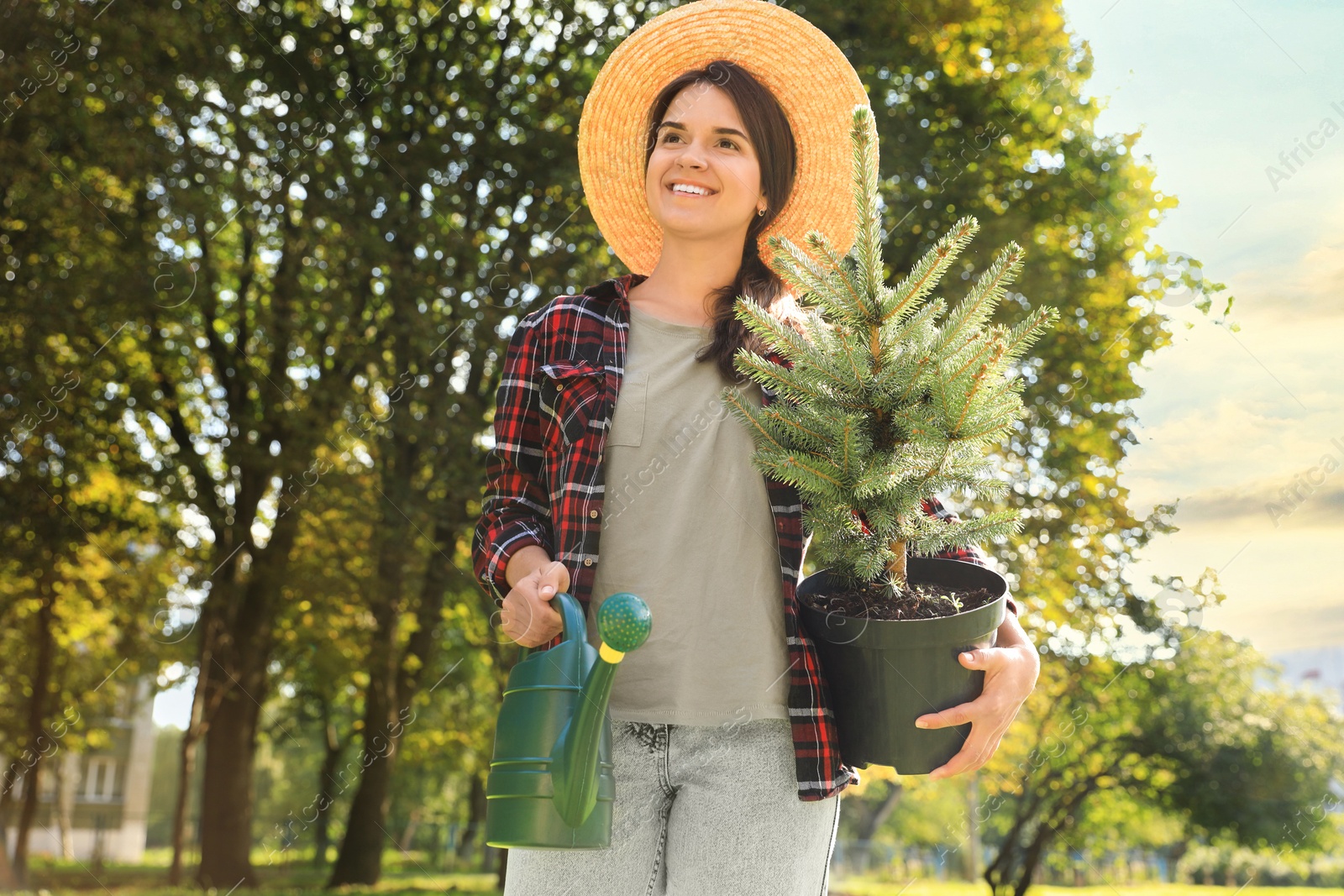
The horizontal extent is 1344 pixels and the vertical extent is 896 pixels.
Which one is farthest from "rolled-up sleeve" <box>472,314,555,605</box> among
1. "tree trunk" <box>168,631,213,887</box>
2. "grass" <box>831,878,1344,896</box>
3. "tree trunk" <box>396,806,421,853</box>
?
"tree trunk" <box>396,806,421,853</box>

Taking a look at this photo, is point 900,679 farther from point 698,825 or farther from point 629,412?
point 629,412

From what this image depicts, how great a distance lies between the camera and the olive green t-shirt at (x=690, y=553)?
165 centimetres

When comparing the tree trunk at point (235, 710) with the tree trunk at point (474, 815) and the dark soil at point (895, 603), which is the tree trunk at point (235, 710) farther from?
the dark soil at point (895, 603)

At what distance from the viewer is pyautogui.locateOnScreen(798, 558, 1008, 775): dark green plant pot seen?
1.60 m

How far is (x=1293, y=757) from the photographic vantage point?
15547 mm

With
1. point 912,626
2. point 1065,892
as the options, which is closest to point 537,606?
point 912,626

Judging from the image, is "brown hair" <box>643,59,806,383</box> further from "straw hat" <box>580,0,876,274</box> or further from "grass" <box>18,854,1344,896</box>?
"grass" <box>18,854,1344,896</box>

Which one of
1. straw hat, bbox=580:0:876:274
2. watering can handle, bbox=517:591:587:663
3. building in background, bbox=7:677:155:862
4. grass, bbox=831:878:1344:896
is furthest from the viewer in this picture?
building in background, bbox=7:677:155:862

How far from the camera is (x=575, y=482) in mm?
1760

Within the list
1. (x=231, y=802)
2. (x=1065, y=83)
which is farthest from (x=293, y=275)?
(x=1065, y=83)

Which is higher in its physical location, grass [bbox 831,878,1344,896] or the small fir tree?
the small fir tree

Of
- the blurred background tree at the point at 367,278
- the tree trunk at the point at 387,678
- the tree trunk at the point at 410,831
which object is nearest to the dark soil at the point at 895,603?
the blurred background tree at the point at 367,278

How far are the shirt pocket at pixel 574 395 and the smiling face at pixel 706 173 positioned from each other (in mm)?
382

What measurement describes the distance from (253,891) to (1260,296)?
381 inches
